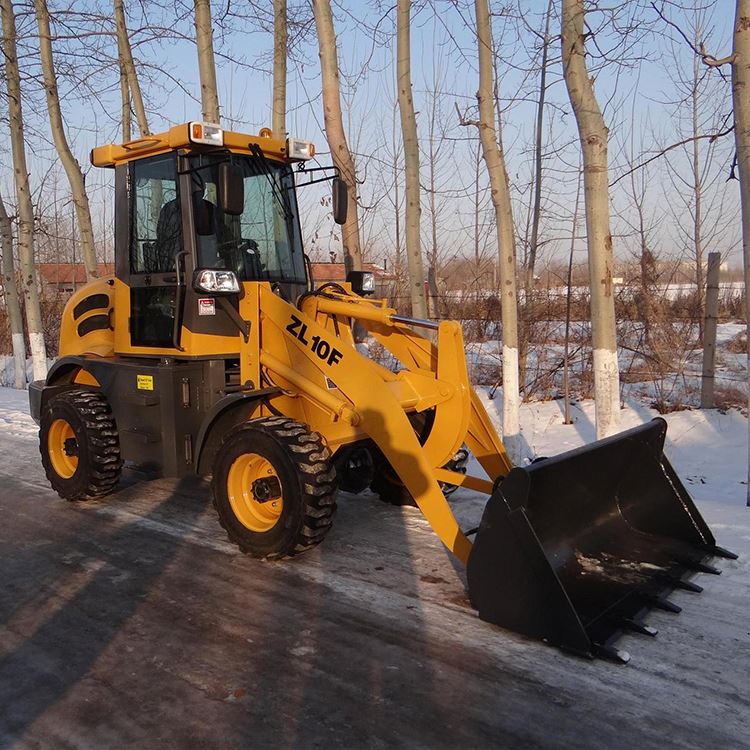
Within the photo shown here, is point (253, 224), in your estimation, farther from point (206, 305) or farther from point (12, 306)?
point (12, 306)

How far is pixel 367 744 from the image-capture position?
9.27 ft

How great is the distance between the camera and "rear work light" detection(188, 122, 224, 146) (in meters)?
4.94

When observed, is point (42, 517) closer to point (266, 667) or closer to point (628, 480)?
point (266, 667)

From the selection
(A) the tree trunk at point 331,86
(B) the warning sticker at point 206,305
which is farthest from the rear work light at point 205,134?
(A) the tree trunk at point 331,86

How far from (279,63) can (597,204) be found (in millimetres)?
8132

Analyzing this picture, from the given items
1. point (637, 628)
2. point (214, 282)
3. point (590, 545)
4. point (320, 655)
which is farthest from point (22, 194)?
point (637, 628)

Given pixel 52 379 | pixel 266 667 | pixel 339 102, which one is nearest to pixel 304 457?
pixel 266 667

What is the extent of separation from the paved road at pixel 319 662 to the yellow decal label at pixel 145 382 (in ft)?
3.86

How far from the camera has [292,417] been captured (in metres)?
5.26

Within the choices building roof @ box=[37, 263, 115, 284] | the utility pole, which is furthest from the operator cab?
building roof @ box=[37, 263, 115, 284]

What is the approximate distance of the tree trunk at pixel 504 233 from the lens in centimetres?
787

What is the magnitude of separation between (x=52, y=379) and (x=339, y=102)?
5.47 metres

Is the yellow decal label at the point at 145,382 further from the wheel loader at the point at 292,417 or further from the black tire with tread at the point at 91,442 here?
the black tire with tread at the point at 91,442

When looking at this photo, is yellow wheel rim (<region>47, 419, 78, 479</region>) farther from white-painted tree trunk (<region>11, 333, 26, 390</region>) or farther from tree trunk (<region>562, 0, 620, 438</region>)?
white-painted tree trunk (<region>11, 333, 26, 390</region>)
